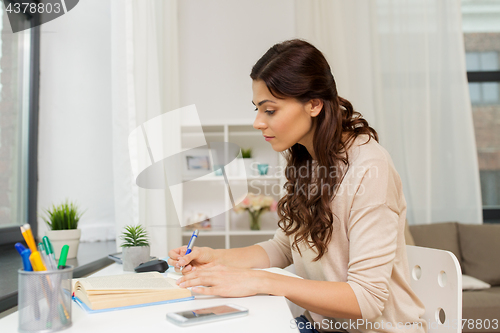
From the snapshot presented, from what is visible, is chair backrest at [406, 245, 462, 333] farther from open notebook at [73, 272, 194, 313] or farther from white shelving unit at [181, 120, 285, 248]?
white shelving unit at [181, 120, 285, 248]

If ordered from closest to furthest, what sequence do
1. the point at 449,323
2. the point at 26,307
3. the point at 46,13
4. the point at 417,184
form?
1. the point at 26,307
2. the point at 449,323
3. the point at 46,13
4. the point at 417,184

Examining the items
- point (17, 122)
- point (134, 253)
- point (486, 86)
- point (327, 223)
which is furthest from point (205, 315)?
point (486, 86)

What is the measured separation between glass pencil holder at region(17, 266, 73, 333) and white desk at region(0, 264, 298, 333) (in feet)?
0.10

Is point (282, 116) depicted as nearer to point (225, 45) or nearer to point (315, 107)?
point (315, 107)

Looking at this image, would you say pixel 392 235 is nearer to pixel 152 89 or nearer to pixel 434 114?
pixel 152 89

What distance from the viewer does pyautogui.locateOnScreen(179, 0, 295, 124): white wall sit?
260 centimetres

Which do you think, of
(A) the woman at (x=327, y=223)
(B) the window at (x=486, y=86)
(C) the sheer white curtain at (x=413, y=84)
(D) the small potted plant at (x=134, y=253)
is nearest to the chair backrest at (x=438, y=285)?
(A) the woman at (x=327, y=223)

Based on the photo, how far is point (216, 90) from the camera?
2613mm

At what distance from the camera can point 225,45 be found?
2.64 m

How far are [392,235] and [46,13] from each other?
6.24ft

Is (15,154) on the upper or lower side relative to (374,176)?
upper

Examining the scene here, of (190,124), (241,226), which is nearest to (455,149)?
(241,226)

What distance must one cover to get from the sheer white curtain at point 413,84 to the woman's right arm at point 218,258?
1778 millimetres

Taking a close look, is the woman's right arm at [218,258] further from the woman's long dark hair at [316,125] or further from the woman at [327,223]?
the woman's long dark hair at [316,125]
